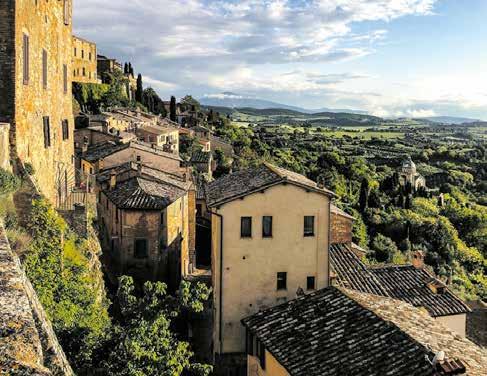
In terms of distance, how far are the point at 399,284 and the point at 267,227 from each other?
7.14 metres

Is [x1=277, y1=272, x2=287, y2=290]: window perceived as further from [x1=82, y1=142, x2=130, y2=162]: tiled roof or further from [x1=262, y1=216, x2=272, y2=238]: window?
[x1=82, y1=142, x2=130, y2=162]: tiled roof

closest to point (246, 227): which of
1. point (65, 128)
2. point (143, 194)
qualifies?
point (143, 194)

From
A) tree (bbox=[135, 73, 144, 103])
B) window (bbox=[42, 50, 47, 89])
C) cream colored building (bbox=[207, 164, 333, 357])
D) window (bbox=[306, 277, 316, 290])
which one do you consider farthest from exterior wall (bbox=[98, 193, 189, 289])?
tree (bbox=[135, 73, 144, 103])

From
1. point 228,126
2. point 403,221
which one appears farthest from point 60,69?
point 228,126

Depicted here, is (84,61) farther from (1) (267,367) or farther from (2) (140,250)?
(1) (267,367)

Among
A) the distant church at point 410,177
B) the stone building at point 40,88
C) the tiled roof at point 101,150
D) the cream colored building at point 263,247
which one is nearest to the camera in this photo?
the stone building at point 40,88

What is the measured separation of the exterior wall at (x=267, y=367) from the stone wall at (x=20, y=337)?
9.96m

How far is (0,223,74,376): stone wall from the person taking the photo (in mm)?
3592

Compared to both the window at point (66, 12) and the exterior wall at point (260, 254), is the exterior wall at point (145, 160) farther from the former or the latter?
the exterior wall at point (260, 254)

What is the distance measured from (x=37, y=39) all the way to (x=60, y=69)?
4545mm

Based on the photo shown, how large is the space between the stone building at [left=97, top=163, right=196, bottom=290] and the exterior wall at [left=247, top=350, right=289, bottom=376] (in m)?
9.29

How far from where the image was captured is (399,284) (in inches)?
877

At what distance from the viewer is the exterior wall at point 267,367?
14.4m

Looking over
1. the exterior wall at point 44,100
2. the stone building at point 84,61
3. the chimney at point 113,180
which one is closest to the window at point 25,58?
the exterior wall at point 44,100
